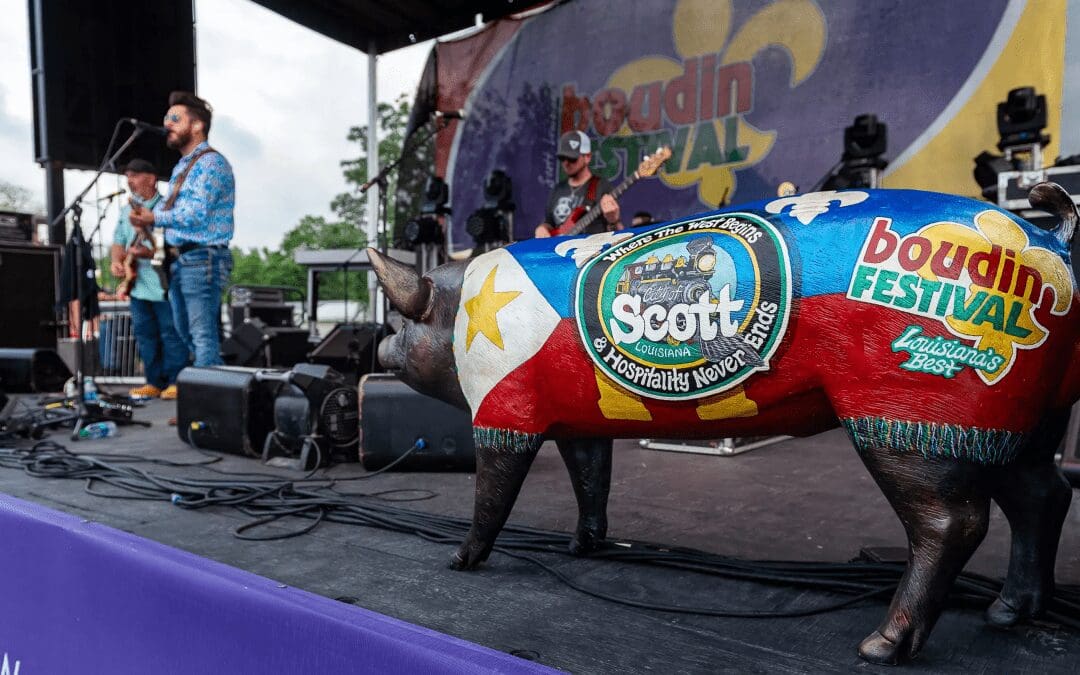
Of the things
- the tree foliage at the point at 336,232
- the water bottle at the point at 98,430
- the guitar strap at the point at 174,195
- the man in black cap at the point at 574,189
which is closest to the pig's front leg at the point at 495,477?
the man in black cap at the point at 574,189

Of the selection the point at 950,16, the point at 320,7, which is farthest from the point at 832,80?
the point at 320,7

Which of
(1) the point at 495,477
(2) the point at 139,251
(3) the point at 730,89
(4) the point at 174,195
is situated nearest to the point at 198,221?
(4) the point at 174,195

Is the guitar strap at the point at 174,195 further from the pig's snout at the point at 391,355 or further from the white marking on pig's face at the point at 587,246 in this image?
the white marking on pig's face at the point at 587,246

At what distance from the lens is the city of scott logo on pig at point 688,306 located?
4.05ft

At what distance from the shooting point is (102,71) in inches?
248

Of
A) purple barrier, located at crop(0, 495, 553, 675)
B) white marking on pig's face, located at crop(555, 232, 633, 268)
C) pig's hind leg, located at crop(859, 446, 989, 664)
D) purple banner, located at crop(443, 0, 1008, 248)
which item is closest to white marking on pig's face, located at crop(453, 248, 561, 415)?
white marking on pig's face, located at crop(555, 232, 633, 268)

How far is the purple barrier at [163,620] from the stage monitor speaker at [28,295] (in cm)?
506

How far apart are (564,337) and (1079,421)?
2.15m

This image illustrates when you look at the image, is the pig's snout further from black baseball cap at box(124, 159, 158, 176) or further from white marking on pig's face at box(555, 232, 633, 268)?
black baseball cap at box(124, 159, 158, 176)

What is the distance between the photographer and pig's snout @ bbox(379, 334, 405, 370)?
6.00ft

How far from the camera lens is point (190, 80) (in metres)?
7.00

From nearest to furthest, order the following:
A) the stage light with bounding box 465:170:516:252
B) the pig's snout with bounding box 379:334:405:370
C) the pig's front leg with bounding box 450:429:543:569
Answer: the pig's front leg with bounding box 450:429:543:569, the pig's snout with bounding box 379:334:405:370, the stage light with bounding box 465:170:516:252

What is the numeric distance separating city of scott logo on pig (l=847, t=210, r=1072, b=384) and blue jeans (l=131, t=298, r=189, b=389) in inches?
190

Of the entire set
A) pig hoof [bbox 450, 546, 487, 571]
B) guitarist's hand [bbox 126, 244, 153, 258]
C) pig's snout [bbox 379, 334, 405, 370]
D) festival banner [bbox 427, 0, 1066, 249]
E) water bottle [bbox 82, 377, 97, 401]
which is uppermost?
festival banner [bbox 427, 0, 1066, 249]
